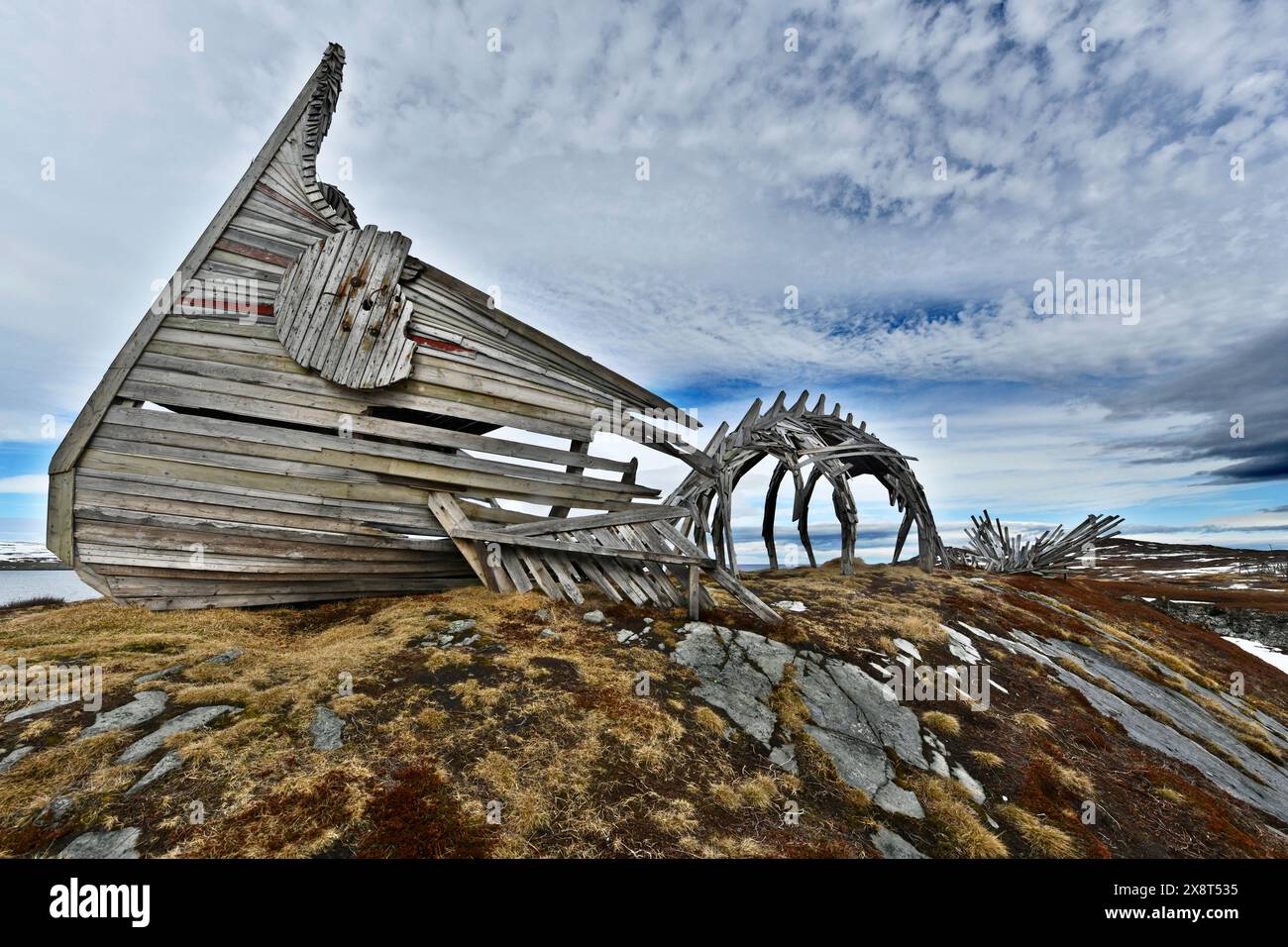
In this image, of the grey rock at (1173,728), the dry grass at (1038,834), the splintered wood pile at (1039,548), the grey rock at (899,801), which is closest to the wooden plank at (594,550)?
the grey rock at (899,801)

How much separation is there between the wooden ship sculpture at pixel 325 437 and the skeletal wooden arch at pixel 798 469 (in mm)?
4216

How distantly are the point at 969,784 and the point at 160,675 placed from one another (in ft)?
28.5

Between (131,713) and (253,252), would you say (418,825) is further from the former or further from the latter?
(253,252)

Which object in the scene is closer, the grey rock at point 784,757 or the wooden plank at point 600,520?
the grey rock at point 784,757

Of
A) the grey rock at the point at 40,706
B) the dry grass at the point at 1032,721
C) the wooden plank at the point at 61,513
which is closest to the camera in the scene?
the grey rock at the point at 40,706

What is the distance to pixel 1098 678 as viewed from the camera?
28.7 ft

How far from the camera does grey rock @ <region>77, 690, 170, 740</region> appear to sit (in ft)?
14.1

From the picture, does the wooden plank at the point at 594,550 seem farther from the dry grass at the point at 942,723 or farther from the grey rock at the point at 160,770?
the grey rock at the point at 160,770

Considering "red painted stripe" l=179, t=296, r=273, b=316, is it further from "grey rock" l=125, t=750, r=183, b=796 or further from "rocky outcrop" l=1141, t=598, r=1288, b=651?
"rocky outcrop" l=1141, t=598, r=1288, b=651

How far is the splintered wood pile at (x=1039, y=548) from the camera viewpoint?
64.3 ft

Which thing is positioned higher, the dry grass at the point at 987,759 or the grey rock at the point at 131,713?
the grey rock at the point at 131,713

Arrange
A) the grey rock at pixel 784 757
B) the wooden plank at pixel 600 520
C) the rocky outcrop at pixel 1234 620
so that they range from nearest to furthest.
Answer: the grey rock at pixel 784 757 < the wooden plank at pixel 600 520 < the rocky outcrop at pixel 1234 620
